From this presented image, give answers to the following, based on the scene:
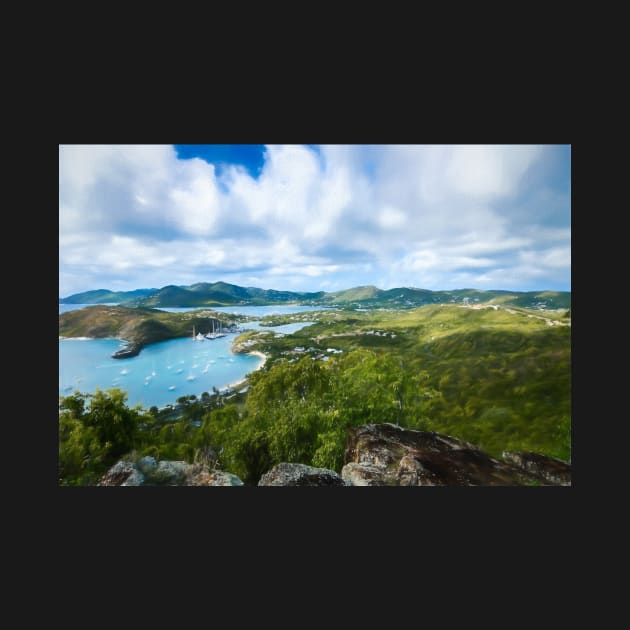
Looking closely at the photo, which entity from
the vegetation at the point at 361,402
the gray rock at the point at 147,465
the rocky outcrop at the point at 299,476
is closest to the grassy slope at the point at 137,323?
the vegetation at the point at 361,402

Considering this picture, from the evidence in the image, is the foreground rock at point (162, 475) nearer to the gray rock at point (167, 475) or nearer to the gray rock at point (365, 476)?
the gray rock at point (167, 475)

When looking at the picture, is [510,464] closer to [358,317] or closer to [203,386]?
[358,317]

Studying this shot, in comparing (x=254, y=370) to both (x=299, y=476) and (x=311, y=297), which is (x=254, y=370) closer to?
(x=299, y=476)

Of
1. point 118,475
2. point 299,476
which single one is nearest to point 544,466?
point 299,476

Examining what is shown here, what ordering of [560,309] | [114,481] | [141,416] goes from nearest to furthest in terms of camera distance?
[114,481]
[141,416]
[560,309]

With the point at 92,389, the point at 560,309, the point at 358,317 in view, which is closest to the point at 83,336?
the point at 92,389

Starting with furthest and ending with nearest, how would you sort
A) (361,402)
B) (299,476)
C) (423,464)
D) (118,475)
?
(361,402)
(118,475)
(299,476)
(423,464)

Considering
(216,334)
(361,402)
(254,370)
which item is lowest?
(361,402)
